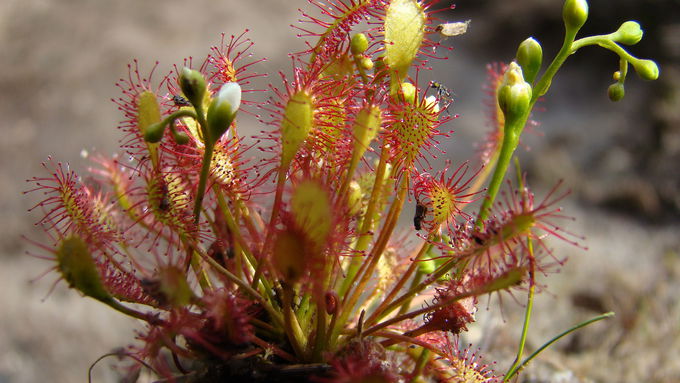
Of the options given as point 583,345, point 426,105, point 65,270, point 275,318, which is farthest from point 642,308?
point 65,270

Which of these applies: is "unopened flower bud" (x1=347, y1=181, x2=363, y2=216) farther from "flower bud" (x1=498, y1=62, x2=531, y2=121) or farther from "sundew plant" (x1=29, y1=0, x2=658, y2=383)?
"flower bud" (x1=498, y1=62, x2=531, y2=121)

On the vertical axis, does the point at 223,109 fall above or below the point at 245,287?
above

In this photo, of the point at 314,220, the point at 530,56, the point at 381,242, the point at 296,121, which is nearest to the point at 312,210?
the point at 314,220

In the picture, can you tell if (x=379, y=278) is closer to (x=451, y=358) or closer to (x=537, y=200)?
(x=451, y=358)

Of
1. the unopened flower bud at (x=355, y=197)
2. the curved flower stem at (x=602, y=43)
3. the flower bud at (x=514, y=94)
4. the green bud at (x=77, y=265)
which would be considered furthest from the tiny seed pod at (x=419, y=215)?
the green bud at (x=77, y=265)

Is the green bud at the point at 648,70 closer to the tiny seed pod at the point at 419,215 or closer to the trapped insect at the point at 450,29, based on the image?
the trapped insect at the point at 450,29

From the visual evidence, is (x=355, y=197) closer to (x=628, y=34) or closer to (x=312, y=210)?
(x=312, y=210)
